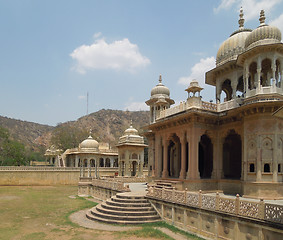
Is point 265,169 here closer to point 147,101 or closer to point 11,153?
point 147,101

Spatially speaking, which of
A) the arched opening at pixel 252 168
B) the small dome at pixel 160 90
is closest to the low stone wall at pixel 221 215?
the arched opening at pixel 252 168

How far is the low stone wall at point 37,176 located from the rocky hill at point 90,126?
66135mm

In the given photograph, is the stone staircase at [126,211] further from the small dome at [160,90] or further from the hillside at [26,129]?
the hillside at [26,129]

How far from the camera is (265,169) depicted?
47.0 ft

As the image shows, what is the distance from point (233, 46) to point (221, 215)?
13.6 m

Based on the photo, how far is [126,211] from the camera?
1460 centimetres

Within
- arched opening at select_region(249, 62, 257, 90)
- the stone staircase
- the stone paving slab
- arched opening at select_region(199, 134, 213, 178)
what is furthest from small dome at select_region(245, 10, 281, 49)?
the stone paving slab

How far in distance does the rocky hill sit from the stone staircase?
9159 centimetres

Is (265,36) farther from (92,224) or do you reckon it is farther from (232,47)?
(92,224)

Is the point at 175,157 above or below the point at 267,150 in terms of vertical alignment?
below

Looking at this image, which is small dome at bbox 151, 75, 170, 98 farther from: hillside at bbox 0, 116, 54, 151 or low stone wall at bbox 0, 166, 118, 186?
hillside at bbox 0, 116, 54, 151

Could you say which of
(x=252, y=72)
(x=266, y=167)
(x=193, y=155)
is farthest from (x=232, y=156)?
(x=252, y=72)

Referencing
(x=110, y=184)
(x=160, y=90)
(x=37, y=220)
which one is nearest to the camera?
(x=37, y=220)

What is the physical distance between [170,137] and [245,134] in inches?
260
